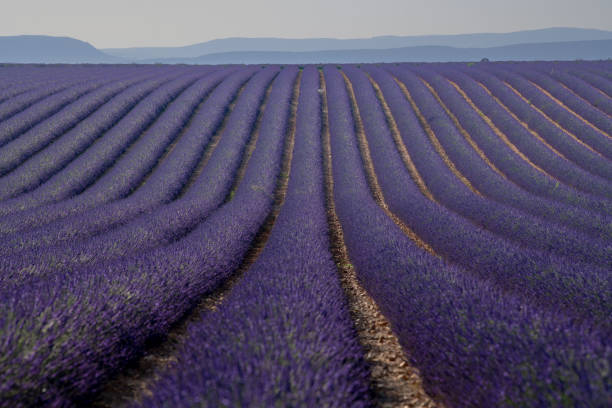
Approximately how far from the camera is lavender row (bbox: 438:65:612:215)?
821 cm

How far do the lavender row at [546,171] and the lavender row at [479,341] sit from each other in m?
5.74

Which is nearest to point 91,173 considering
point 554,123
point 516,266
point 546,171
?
point 516,266

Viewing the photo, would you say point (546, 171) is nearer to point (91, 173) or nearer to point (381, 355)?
point (381, 355)

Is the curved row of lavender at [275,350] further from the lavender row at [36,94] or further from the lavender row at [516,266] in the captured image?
the lavender row at [36,94]

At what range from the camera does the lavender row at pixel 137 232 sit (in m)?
4.23

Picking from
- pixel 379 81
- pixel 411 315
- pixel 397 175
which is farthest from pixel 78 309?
pixel 379 81

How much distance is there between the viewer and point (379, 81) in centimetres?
2255

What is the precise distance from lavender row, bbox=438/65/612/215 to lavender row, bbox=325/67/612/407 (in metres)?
5.74

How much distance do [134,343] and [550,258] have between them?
4299mm

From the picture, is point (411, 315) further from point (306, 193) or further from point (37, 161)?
point (37, 161)

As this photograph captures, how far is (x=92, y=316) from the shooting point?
275 cm

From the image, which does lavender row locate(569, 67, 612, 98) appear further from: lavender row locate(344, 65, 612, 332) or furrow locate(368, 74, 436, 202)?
lavender row locate(344, 65, 612, 332)

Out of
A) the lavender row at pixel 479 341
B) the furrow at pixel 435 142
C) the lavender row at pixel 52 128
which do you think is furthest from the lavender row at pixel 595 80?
the lavender row at pixel 52 128

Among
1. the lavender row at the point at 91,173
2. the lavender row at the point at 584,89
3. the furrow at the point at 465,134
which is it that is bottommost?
the lavender row at the point at 91,173
